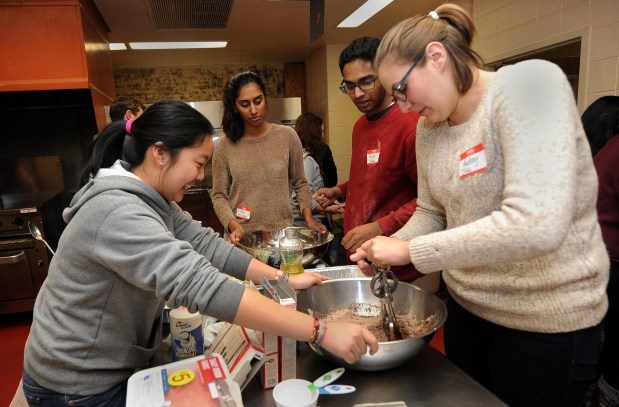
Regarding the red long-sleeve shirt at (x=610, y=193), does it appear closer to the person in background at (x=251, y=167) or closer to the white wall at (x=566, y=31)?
the white wall at (x=566, y=31)

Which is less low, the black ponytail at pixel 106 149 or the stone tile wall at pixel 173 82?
the stone tile wall at pixel 173 82

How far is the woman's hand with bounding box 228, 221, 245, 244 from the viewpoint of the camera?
1876mm

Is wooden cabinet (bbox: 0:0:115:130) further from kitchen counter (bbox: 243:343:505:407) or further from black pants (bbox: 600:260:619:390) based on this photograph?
black pants (bbox: 600:260:619:390)

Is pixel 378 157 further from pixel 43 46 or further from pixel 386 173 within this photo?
pixel 43 46

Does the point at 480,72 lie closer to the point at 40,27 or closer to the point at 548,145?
the point at 548,145

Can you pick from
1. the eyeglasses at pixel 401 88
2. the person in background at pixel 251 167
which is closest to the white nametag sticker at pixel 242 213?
the person in background at pixel 251 167

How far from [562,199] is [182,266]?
2.27 ft

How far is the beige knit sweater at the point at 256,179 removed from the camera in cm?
213

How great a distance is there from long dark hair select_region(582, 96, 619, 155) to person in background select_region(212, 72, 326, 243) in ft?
4.55

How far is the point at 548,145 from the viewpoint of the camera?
0.71 metres

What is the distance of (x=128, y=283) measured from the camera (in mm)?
929

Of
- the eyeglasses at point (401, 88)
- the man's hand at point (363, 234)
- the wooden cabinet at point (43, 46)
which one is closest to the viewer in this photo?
the eyeglasses at point (401, 88)

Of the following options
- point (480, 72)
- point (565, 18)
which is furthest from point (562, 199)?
point (565, 18)

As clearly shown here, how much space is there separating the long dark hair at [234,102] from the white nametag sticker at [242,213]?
348 millimetres
